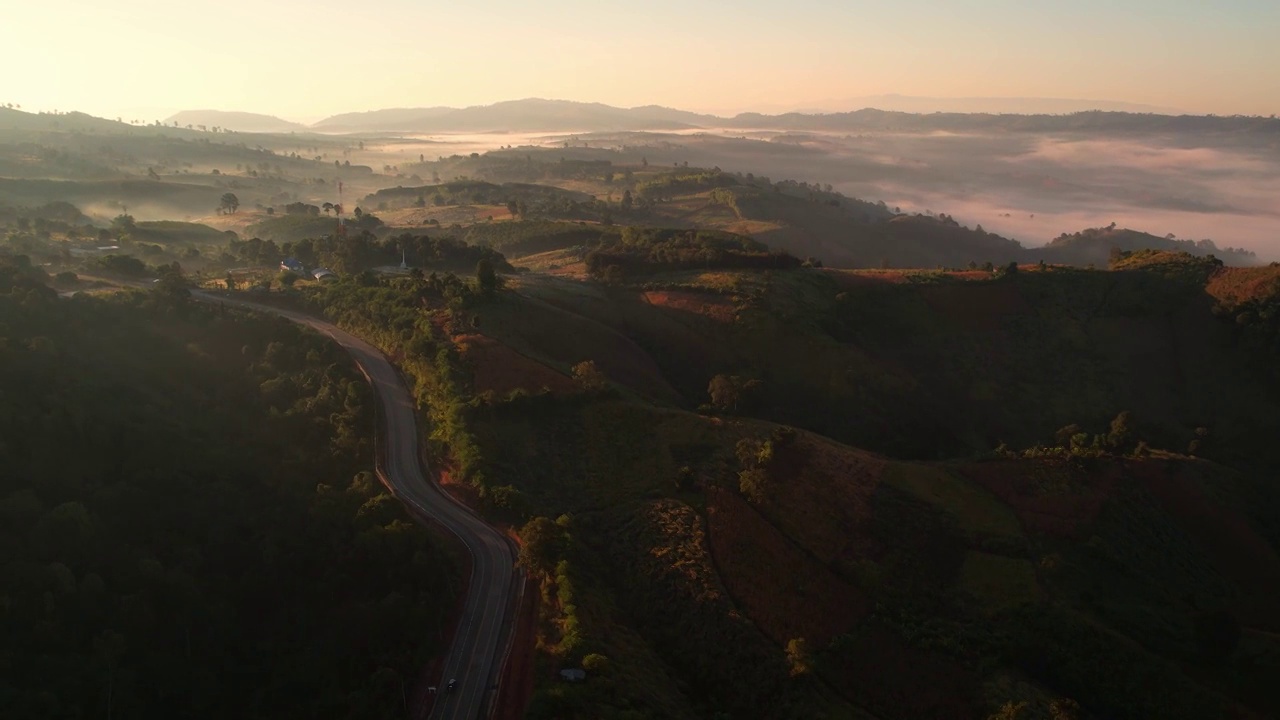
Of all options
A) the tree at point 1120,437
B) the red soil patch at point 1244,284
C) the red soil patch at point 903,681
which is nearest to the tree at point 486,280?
the red soil patch at point 903,681

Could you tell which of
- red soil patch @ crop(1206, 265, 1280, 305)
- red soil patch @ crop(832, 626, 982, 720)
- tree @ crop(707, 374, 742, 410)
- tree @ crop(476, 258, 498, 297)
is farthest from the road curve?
red soil patch @ crop(1206, 265, 1280, 305)

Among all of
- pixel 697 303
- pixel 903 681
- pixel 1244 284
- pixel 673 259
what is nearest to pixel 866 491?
pixel 903 681

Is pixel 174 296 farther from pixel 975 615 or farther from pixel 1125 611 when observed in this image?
pixel 1125 611

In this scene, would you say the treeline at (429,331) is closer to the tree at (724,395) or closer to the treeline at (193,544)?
the treeline at (193,544)

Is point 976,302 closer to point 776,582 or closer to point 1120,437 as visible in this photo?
point 1120,437

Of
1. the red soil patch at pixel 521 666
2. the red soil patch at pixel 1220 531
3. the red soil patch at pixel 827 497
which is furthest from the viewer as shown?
the red soil patch at pixel 1220 531
